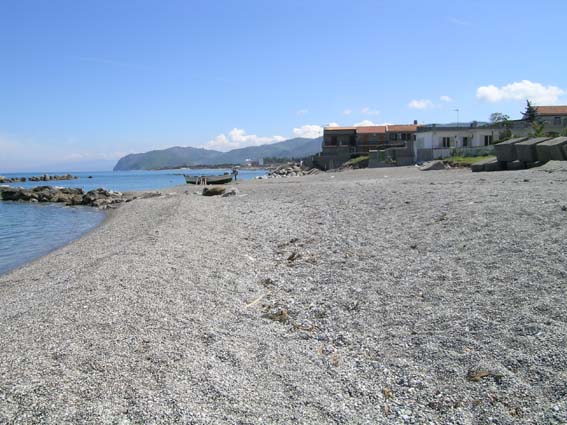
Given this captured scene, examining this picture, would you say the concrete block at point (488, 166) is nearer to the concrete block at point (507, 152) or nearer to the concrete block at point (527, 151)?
the concrete block at point (507, 152)

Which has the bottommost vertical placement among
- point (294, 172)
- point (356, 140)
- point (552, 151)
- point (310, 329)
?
point (294, 172)

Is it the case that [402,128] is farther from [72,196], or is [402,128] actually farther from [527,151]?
[527,151]

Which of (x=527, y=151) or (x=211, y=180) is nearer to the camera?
(x=527, y=151)

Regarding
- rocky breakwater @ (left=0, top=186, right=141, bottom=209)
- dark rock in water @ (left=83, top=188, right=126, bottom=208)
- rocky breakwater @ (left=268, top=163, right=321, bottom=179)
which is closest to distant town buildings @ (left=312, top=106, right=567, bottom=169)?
rocky breakwater @ (left=268, top=163, right=321, bottom=179)

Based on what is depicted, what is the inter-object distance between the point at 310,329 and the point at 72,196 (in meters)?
45.4

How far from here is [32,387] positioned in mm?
5094

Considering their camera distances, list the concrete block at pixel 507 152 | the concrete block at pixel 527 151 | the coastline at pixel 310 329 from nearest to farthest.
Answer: the coastline at pixel 310 329, the concrete block at pixel 527 151, the concrete block at pixel 507 152

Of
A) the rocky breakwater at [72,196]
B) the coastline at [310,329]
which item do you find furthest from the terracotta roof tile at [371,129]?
the coastline at [310,329]

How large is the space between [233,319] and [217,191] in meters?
29.6

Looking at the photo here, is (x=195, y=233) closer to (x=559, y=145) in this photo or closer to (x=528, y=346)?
(x=528, y=346)

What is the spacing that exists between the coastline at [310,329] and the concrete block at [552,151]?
45.9 feet

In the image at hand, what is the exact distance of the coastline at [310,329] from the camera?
16.1 ft

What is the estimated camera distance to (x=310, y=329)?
282 inches

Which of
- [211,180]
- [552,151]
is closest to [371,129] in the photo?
[211,180]
